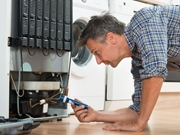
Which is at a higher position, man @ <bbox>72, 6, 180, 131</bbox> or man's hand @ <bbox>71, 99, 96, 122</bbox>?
man @ <bbox>72, 6, 180, 131</bbox>

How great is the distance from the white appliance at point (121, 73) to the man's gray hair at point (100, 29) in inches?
37.1

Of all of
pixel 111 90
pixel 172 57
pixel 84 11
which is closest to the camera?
pixel 172 57

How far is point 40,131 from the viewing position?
1.67 meters

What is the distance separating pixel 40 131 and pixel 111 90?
1158 millimetres

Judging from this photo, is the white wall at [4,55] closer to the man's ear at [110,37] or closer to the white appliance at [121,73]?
the man's ear at [110,37]

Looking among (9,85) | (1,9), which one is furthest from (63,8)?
(9,85)

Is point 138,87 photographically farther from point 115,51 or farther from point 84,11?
point 84,11

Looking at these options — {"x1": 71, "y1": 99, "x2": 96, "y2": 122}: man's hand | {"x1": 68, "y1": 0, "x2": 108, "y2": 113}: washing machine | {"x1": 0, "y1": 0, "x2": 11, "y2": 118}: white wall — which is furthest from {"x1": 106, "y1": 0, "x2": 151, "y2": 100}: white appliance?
{"x1": 0, "y1": 0, "x2": 11, "y2": 118}: white wall

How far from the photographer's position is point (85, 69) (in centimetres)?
249

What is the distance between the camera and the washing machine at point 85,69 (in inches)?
95.1

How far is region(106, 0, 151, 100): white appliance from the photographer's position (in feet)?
9.07

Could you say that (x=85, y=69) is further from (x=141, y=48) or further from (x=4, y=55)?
(x=141, y=48)

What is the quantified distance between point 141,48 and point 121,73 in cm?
121

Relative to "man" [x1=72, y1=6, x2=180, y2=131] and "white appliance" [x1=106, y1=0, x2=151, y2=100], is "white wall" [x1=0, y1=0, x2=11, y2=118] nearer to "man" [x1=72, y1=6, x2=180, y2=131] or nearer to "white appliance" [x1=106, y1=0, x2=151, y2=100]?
"man" [x1=72, y1=6, x2=180, y2=131]
